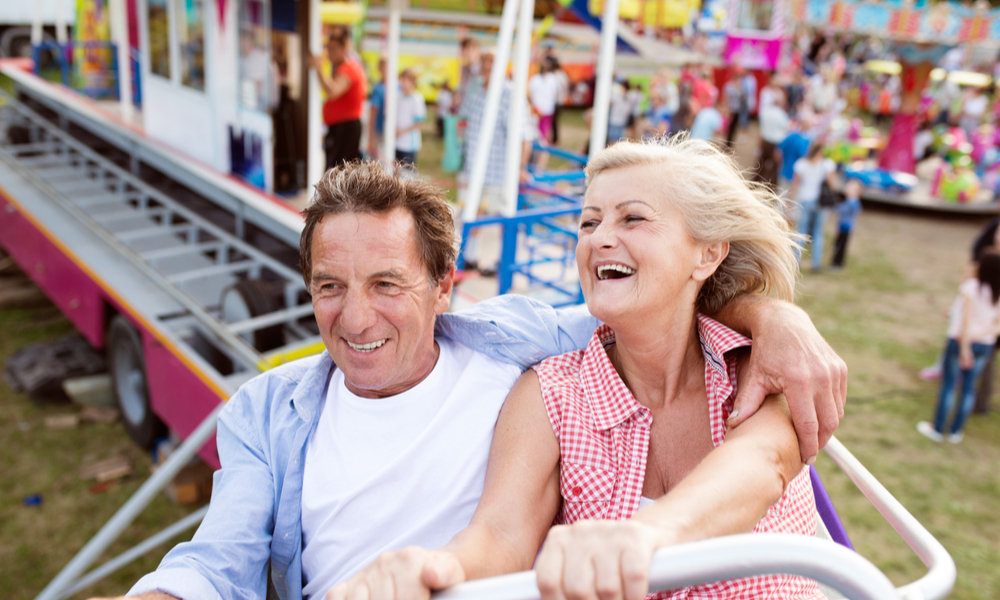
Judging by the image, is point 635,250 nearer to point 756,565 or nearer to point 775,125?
point 756,565

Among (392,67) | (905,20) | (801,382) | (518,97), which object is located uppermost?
(905,20)

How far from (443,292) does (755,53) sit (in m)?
23.5

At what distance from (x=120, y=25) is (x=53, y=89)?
2532 millimetres

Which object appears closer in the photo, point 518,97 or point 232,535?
point 232,535

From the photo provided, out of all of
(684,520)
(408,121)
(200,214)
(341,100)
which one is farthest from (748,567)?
(408,121)

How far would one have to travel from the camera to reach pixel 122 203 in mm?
6688

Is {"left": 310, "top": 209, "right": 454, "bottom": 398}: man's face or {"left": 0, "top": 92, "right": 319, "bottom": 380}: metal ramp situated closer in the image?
{"left": 310, "top": 209, "right": 454, "bottom": 398}: man's face

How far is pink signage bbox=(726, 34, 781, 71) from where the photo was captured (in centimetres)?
2259

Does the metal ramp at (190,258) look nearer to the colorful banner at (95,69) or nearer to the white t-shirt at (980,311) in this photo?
the colorful banner at (95,69)

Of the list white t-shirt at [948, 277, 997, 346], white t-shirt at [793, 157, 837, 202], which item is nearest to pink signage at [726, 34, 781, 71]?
white t-shirt at [793, 157, 837, 202]

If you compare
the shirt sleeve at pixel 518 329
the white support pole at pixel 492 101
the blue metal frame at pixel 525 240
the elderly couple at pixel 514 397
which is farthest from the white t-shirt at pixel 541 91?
the elderly couple at pixel 514 397

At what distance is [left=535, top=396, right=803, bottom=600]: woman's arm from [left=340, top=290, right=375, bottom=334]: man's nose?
0.81 m

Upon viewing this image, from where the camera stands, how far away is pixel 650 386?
176cm

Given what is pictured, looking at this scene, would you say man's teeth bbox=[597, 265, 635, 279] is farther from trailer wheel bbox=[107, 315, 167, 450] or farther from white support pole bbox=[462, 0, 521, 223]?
trailer wheel bbox=[107, 315, 167, 450]
